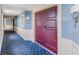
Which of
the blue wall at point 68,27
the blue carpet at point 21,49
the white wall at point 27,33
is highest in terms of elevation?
the blue wall at point 68,27

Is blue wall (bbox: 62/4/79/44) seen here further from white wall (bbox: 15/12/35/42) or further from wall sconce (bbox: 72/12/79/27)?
white wall (bbox: 15/12/35/42)

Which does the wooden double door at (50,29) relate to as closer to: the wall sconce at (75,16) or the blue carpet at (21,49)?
the blue carpet at (21,49)

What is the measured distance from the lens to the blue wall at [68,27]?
1353 millimetres

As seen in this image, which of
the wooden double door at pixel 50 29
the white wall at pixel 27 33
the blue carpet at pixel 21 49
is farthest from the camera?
the white wall at pixel 27 33

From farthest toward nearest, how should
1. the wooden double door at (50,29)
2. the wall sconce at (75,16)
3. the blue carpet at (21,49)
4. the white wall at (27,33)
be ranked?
the white wall at (27,33) → the wooden double door at (50,29) → the blue carpet at (21,49) → the wall sconce at (75,16)

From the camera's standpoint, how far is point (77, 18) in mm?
1303

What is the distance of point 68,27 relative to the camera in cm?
152

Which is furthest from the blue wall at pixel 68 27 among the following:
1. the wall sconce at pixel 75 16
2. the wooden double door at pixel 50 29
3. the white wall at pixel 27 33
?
the white wall at pixel 27 33

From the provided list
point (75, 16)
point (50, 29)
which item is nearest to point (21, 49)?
point (50, 29)

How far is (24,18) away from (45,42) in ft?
2.74

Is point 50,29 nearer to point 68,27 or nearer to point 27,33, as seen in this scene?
point 68,27

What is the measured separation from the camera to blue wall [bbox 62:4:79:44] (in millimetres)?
1353

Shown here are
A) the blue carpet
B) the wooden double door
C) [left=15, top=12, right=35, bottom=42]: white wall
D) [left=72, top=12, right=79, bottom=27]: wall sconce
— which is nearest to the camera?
[left=72, top=12, right=79, bottom=27]: wall sconce

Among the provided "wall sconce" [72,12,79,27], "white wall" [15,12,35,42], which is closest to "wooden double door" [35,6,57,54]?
"white wall" [15,12,35,42]
